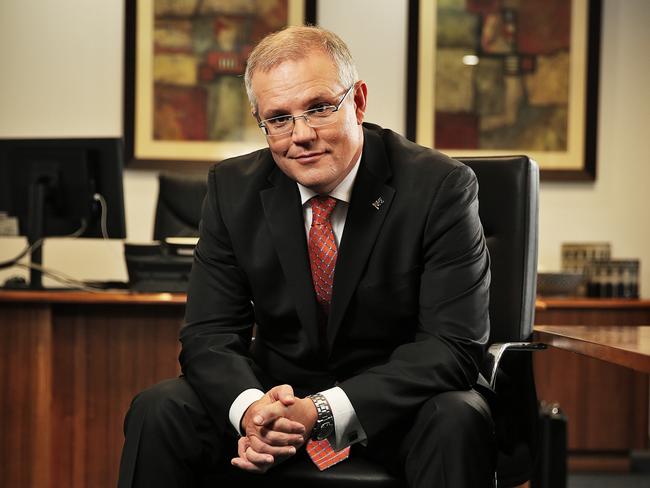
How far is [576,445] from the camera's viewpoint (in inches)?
157

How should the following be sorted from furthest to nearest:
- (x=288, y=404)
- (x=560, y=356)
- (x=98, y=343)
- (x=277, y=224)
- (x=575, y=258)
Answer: (x=575, y=258) → (x=560, y=356) → (x=98, y=343) → (x=277, y=224) → (x=288, y=404)

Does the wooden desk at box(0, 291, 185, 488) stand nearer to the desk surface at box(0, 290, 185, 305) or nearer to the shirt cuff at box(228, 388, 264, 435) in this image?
the desk surface at box(0, 290, 185, 305)

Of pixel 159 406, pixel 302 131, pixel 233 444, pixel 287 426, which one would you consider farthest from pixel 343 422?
pixel 302 131

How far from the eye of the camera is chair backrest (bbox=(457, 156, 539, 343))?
85.0 inches

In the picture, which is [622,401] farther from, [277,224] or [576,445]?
[277,224]

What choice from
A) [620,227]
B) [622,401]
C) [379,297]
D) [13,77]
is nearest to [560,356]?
[622,401]

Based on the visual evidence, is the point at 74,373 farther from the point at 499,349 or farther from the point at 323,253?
the point at 499,349

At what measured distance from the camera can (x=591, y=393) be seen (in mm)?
3980

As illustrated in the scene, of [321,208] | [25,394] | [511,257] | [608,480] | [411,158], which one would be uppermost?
[411,158]

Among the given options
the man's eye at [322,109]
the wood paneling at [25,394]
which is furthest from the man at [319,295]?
the wood paneling at [25,394]

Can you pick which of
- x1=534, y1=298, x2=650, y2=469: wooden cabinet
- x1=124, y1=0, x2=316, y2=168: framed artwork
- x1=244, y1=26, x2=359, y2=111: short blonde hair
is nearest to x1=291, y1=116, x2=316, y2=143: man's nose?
x1=244, y1=26, x2=359, y2=111: short blonde hair

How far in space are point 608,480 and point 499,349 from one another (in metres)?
2.31

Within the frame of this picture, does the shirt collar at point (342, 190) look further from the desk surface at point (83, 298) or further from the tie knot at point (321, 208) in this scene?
the desk surface at point (83, 298)

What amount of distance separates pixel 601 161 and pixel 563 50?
64 centimetres
